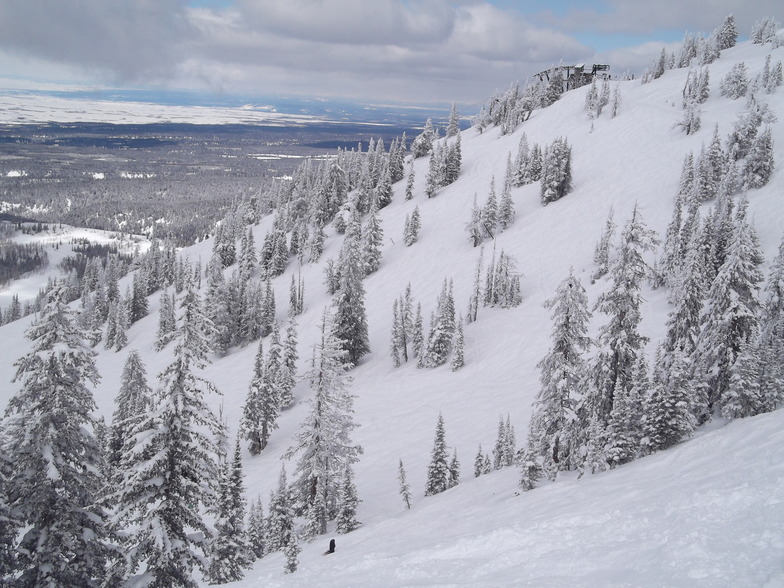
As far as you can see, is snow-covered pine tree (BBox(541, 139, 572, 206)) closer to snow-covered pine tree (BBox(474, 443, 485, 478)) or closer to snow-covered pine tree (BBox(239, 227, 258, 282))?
snow-covered pine tree (BBox(239, 227, 258, 282))

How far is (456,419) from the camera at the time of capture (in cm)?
3869

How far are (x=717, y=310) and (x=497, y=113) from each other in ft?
355

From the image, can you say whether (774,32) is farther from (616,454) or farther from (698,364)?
(616,454)

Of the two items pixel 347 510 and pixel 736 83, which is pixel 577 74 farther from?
pixel 347 510

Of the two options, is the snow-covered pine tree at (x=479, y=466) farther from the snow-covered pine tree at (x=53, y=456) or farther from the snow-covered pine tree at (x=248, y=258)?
the snow-covered pine tree at (x=248, y=258)

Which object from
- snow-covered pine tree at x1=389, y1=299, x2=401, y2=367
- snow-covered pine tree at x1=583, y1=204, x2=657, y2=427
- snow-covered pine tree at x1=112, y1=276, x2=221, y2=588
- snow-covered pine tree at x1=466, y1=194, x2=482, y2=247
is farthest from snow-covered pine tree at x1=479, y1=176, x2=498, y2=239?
snow-covered pine tree at x1=112, y1=276, x2=221, y2=588

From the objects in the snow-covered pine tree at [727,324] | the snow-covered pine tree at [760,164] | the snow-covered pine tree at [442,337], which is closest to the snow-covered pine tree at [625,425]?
the snow-covered pine tree at [727,324]

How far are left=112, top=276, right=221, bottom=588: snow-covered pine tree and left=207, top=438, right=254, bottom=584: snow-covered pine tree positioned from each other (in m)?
A: 8.09

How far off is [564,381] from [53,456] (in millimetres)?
18455

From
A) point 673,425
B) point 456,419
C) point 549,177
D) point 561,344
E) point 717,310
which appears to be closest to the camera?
point 673,425

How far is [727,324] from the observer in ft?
75.4

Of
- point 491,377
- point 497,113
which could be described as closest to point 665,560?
point 491,377

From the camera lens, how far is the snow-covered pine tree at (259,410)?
140 feet

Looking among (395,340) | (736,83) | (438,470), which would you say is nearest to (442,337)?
(395,340)
